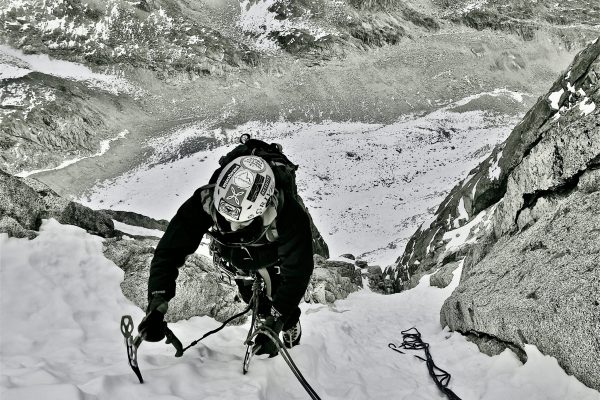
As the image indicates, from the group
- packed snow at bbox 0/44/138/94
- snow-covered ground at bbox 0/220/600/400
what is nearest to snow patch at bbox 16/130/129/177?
packed snow at bbox 0/44/138/94

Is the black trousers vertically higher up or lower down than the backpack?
lower down

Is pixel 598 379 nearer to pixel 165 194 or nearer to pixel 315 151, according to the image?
pixel 165 194

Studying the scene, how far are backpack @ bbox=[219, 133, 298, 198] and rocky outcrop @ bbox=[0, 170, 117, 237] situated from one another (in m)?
4.90

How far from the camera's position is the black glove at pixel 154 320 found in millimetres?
4484

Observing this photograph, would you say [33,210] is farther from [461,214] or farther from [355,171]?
[355,171]

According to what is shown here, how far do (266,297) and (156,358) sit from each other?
64.5 inches

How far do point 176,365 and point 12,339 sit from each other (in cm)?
229

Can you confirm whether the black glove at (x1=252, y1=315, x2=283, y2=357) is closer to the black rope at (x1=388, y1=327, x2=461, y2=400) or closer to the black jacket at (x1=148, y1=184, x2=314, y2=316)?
the black jacket at (x1=148, y1=184, x2=314, y2=316)

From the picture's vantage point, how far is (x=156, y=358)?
4.80 meters

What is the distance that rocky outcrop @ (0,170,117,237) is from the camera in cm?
759

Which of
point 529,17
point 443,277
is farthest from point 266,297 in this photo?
point 529,17

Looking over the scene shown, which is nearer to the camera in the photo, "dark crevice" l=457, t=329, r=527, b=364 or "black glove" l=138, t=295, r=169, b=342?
"black glove" l=138, t=295, r=169, b=342

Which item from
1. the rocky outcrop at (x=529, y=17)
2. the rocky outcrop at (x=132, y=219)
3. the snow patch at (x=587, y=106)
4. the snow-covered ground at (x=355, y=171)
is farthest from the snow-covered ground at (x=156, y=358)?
the rocky outcrop at (x=529, y=17)

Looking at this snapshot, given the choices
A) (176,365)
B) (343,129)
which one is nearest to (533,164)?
(176,365)
